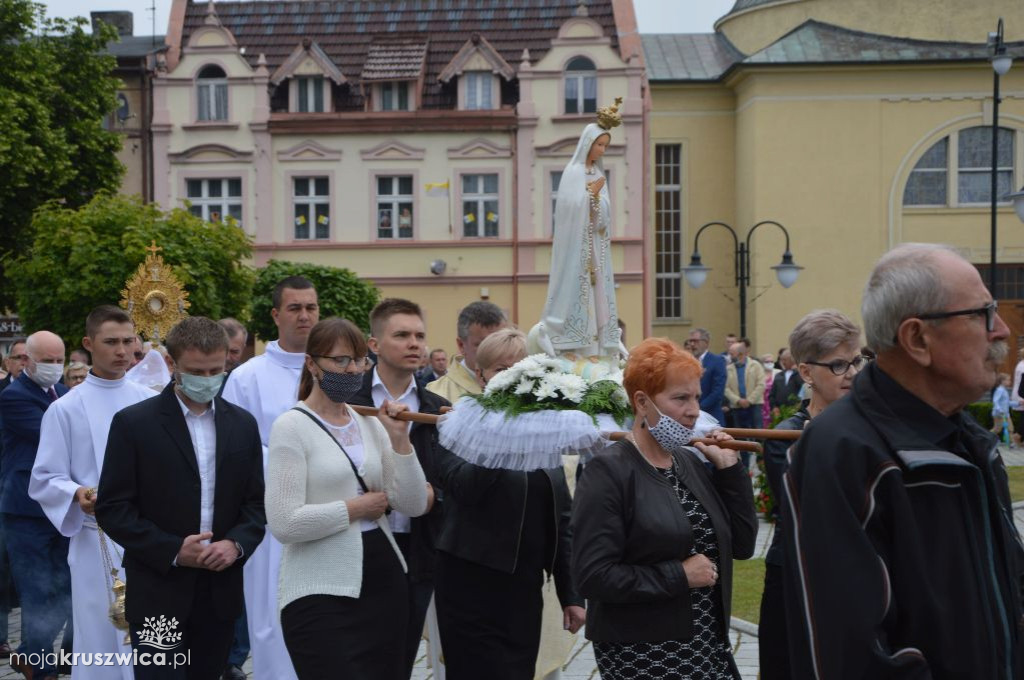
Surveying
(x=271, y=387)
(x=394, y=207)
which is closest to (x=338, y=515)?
(x=271, y=387)

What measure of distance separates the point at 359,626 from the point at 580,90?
34.6m

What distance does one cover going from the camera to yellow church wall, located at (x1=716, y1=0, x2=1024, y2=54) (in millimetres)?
45094

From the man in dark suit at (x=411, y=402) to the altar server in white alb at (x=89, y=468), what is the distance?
59.8 inches

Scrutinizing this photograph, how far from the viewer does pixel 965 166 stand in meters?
43.6

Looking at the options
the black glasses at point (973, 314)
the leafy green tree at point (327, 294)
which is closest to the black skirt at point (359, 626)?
the black glasses at point (973, 314)

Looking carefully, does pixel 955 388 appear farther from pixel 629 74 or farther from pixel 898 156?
pixel 898 156

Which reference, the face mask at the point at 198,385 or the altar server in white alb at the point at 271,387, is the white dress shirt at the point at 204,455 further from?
the altar server in white alb at the point at 271,387

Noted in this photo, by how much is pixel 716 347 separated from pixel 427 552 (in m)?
41.9

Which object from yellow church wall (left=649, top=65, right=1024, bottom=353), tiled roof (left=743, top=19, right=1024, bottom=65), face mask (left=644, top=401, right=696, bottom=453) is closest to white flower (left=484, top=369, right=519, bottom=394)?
face mask (left=644, top=401, right=696, bottom=453)

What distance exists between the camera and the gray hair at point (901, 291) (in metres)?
3.12

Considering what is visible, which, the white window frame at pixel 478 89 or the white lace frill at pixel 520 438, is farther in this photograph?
the white window frame at pixel 478 89

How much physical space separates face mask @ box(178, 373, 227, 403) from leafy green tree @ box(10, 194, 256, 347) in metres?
23.1

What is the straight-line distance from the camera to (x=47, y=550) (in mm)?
8773

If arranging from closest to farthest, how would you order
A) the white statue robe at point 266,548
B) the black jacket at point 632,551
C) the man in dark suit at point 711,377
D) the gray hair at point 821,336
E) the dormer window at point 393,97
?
the black jacket at point 632,551
the gray hair at point 821,336
the white statue robe at point 266,548
the man in dark suit at point 711,377
the dormer window at point 393,97
